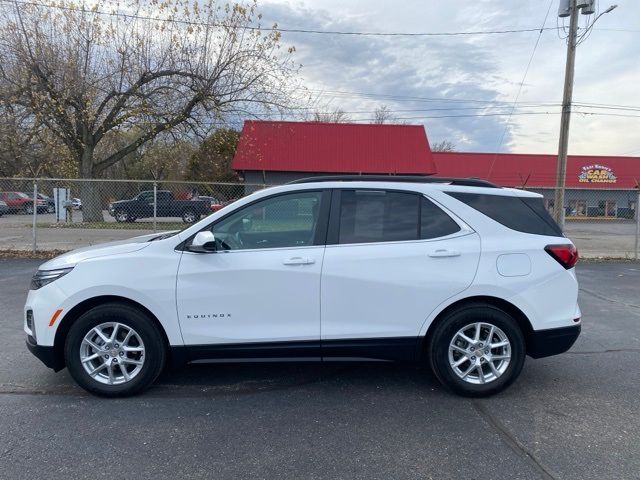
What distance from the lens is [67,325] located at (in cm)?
389

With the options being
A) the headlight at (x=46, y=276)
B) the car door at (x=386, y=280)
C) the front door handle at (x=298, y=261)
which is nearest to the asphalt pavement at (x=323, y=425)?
the car door at (x=386, y=280)

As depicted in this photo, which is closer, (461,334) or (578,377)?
(461,334)

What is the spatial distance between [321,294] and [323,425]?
99 cm

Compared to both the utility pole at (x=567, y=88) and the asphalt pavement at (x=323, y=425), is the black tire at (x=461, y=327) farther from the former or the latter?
the utility pole at (x=567, y=88)

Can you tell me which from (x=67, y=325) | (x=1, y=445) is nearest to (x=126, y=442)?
(x=1, y=445)

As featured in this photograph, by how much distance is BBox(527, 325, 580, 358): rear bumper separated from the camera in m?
3.98

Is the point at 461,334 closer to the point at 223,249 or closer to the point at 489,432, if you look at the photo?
the point at 489,432

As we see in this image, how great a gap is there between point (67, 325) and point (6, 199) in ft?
91.6

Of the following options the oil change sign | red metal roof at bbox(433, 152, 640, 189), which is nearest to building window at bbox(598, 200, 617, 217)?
red metal roof at bbox(433, 152, 640, 189)

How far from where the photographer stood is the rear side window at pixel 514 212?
4.07 m

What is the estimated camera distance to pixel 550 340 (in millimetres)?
4000

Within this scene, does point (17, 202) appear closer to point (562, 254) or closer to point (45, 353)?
point (45, 353)

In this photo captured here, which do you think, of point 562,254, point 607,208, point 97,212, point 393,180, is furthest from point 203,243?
point 607,208

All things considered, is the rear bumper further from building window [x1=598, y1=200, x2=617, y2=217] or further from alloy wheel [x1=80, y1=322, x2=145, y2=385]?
building window [x1=598, y1=200, x2=617, y2=217]
